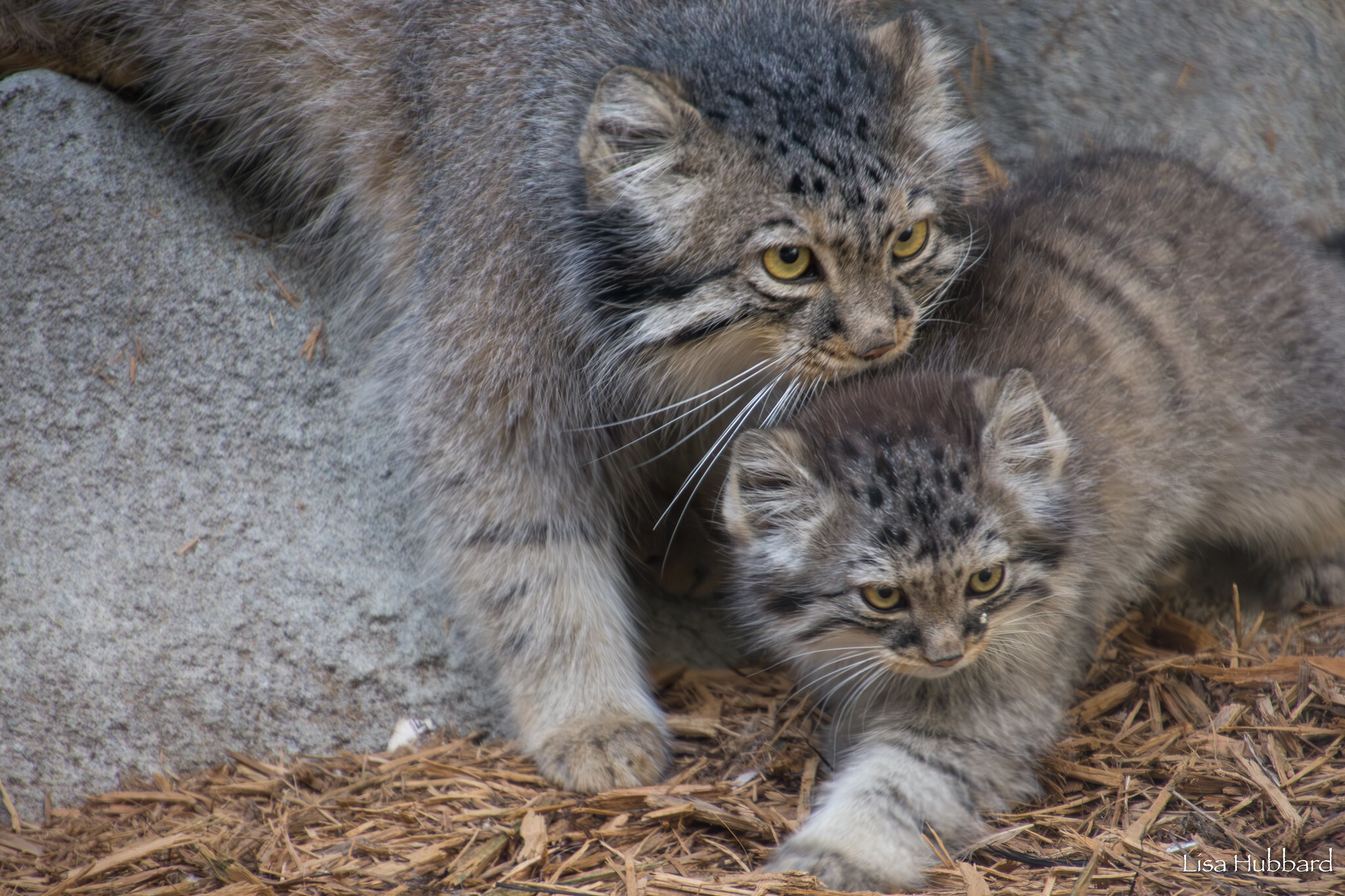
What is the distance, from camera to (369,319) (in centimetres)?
399

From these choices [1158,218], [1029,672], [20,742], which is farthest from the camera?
[1158,218]

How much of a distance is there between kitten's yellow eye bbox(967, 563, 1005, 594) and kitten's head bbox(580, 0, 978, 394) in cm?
64

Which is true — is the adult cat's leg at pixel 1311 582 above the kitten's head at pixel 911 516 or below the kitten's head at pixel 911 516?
below

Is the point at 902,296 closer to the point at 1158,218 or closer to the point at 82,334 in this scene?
the point at 1158,218

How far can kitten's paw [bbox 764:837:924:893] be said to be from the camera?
106 inches

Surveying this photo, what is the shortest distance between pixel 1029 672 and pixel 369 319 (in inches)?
95.0

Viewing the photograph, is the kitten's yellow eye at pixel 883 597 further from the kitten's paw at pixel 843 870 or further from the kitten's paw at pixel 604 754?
the kitten's paw at pixel 604 754

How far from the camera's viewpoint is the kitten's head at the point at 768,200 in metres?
3.04

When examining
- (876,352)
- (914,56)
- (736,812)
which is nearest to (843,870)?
(736,812)

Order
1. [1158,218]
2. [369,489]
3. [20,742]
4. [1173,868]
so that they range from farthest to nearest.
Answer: [369,489] → [1158,218] → [20,742] → [1173,868]

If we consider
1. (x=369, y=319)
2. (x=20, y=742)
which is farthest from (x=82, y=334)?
(x=20, y=742)
